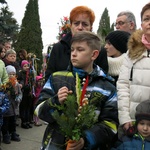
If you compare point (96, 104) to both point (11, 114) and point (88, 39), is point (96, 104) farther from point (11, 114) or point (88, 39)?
point (11, 114)

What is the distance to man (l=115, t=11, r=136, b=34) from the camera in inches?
143

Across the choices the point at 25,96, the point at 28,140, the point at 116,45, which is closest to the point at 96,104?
the point at 116,45

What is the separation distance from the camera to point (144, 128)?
235cm

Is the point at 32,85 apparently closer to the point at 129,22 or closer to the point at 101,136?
the point at 129,22

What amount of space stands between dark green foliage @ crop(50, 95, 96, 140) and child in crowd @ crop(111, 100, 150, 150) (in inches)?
21.6

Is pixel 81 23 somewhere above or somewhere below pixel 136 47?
above

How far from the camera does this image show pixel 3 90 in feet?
17.5

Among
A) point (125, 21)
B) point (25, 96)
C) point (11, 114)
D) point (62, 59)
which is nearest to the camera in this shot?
point (62, 59)

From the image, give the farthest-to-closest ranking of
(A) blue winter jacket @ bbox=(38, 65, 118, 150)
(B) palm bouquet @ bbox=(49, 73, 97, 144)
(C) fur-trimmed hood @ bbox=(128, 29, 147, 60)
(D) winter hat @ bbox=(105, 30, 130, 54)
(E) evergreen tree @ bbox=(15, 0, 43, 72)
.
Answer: (E) evergreen tree @ bbox=(15, 0, 43, 72), (D) winter hat @ bbox=(105, 30, 130, 54), (C) fur-trimmed hood @ bbox=(128, 29, 147, 60), (A) blue winter jacket @ bbox=(38, 65, 118, 150), (B) palm bouquet @ bbox=(49, 73, 97, 144)

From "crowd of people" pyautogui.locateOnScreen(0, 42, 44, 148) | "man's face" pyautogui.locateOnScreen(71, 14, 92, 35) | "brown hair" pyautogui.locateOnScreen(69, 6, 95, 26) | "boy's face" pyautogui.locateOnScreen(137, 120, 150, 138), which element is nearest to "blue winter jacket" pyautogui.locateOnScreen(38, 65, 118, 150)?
"boy's face" pyautogui.locateOnScreen(137, 120, 150, 138)

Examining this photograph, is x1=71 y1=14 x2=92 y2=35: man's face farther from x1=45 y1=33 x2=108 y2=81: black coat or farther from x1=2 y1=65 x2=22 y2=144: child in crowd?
x1=2 y1=65 x2=22 y2=144: child in crowd

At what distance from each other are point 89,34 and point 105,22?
4712 centimetres

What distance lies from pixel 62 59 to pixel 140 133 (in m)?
0.99

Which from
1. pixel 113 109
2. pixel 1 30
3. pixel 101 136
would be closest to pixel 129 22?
pixel 113 109
